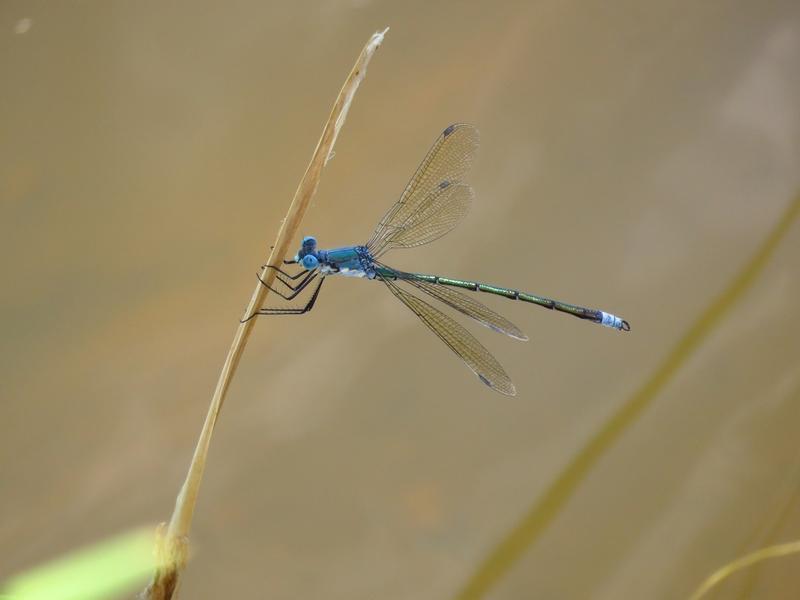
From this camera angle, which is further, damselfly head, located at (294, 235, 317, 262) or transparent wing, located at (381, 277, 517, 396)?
transparent wing, located at (381, 277, 517, 396)

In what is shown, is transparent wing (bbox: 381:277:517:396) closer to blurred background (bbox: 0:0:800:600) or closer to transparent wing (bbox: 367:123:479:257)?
transparent wing (bbox: 367:123:479:257)

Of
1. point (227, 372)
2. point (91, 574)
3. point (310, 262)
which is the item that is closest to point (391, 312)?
point (310, 262)

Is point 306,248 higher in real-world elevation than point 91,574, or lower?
higher

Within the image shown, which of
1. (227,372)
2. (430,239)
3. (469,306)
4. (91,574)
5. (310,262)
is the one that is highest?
(310,262)

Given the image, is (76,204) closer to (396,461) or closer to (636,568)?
(396,461)

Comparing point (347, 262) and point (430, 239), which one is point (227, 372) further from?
point (430, 239)

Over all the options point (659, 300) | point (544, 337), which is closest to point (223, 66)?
point (544, 337)

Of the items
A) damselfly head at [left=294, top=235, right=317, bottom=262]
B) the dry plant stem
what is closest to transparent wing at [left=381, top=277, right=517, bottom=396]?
damselfly head at [left=294, top=235, right=317, bottom=262]

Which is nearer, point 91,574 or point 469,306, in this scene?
point 91,574
